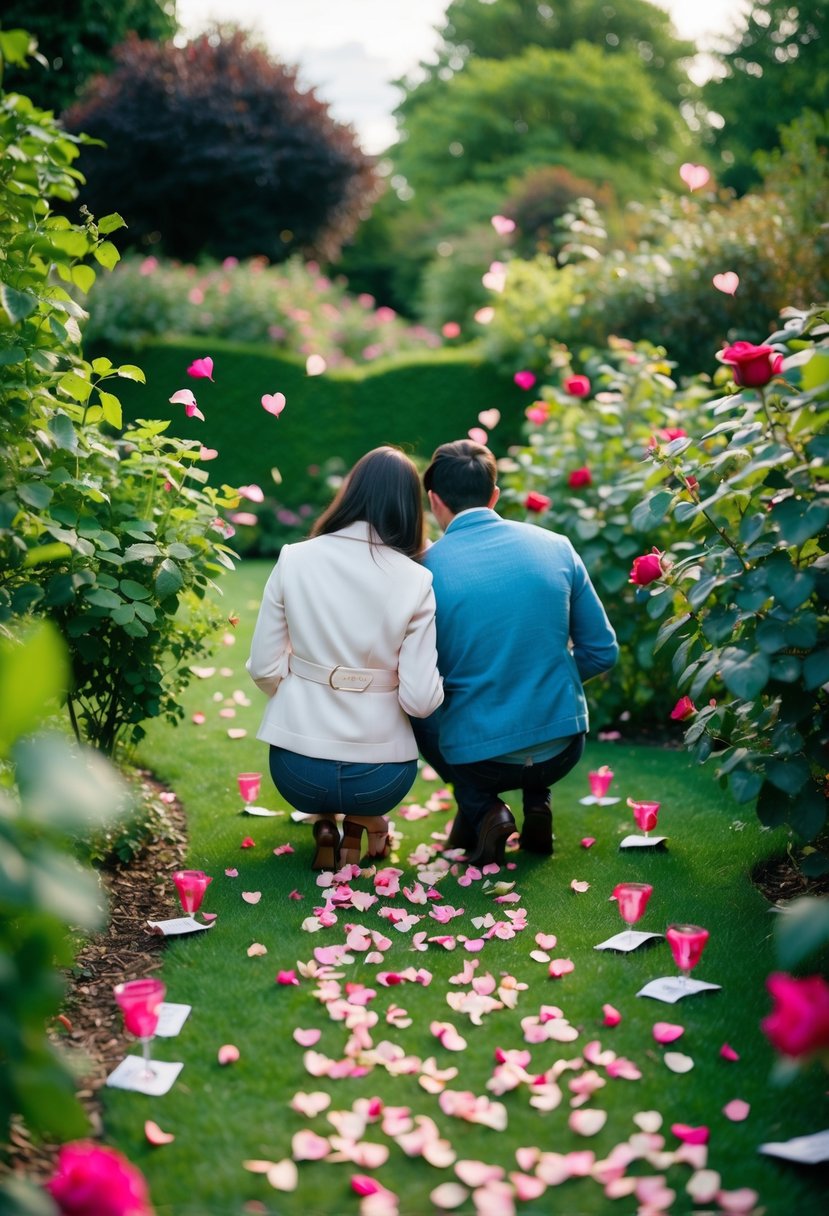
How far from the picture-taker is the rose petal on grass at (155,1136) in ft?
5.72

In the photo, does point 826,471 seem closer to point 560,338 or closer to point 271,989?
point 271,989

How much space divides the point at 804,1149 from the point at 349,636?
63.1 inches

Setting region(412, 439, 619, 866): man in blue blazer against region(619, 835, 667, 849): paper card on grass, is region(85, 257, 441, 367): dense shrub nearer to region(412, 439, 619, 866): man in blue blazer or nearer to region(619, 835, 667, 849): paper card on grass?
region(412, 439, 619, 866): man in blue blazer

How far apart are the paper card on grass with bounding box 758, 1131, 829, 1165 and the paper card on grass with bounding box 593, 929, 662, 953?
2.38 feet

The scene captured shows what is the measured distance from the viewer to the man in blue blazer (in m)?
2.95

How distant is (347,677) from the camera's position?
2840 mm

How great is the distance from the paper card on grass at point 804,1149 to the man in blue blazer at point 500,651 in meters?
1.31

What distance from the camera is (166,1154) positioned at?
5.65ft

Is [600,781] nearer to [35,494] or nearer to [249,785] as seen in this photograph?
[249,785]

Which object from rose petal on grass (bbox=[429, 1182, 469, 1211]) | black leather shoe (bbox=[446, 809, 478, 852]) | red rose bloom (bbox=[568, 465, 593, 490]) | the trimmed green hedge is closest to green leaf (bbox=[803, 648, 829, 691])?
rose petal on grass (bbox=[429, 1182, 469, 1211])

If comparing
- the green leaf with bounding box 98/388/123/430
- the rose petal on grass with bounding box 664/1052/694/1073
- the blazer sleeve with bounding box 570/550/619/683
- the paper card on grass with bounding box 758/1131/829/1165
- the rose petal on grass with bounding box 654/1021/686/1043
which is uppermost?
the green leaf with bounding box 98/388/123/430

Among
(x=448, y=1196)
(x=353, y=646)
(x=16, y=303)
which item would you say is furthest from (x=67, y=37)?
(x=448, y=1196)

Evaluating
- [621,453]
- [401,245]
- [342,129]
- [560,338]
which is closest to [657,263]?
[560,338]

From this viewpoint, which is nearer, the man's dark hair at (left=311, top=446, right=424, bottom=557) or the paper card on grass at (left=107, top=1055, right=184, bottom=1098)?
the paper card on grass at (left=107, top=1055, right=184, bottom=1098)
